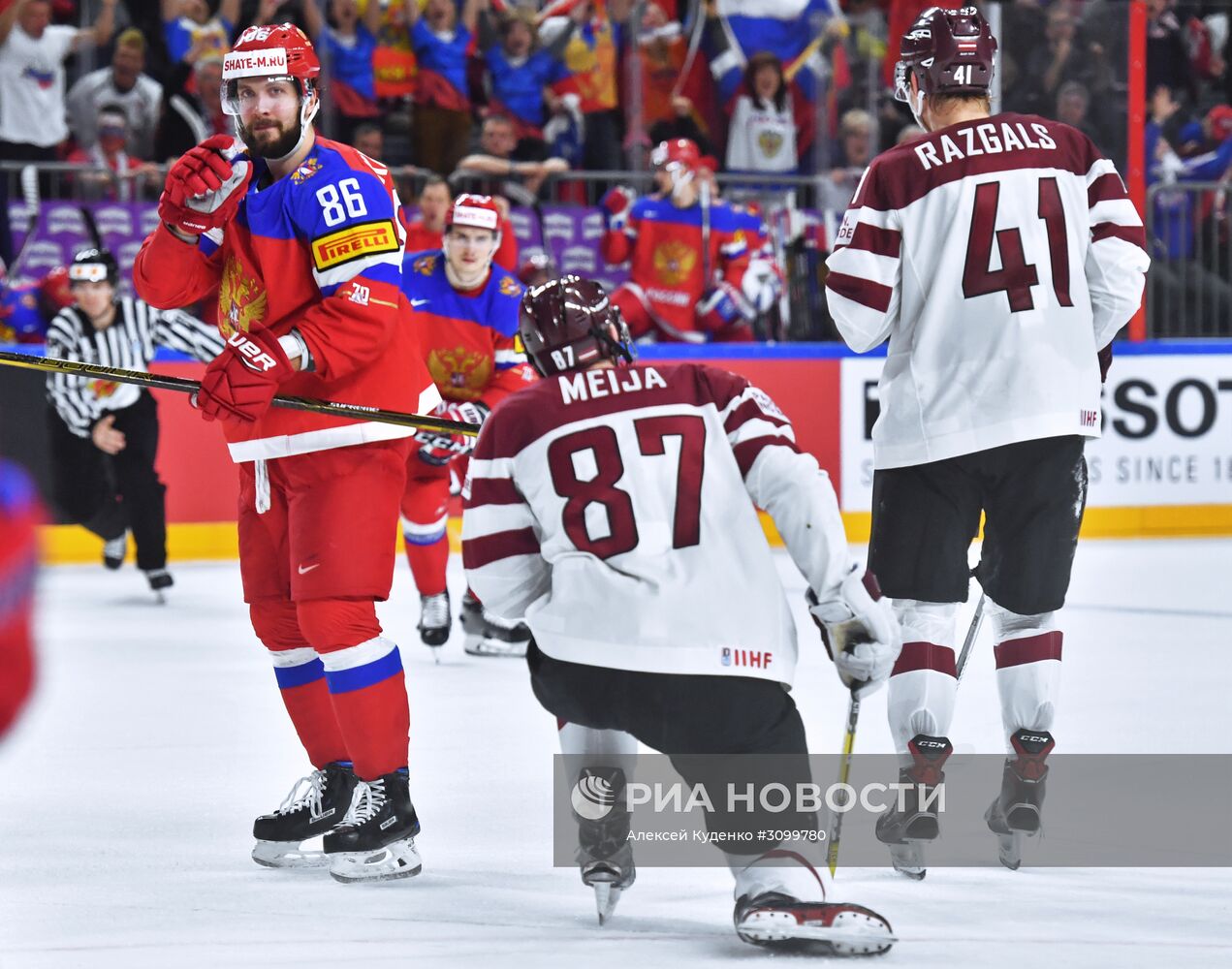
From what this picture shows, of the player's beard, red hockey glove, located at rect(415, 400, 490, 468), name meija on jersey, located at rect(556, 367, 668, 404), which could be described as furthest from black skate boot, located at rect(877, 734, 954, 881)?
red hockey glove, located at rect(415, 400, 490, 468)

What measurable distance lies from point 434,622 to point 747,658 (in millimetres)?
3458

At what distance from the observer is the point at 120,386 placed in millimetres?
7871

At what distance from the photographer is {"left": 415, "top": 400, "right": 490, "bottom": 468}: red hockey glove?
5.91 m

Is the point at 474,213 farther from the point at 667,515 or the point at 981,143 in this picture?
the point at 667,515

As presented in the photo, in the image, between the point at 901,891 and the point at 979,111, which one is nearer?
the point at 901,891

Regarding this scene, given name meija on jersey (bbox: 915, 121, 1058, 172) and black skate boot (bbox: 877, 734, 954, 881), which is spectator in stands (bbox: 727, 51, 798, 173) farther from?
black skate boot (bbox: 877, 734, 954, 881)

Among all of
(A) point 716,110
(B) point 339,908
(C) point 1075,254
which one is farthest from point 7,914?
(A) point 716,110

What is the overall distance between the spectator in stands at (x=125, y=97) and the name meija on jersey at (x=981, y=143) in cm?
676

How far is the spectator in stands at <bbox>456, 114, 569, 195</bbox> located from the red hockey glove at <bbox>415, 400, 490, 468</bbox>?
3.43 meters

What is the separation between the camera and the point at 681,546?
2959mm

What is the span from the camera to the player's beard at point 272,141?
3.61 metres

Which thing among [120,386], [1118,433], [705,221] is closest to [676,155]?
[705,221]

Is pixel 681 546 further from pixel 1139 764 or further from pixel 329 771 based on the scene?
pixel 1139 764

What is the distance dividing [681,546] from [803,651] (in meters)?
3.53
